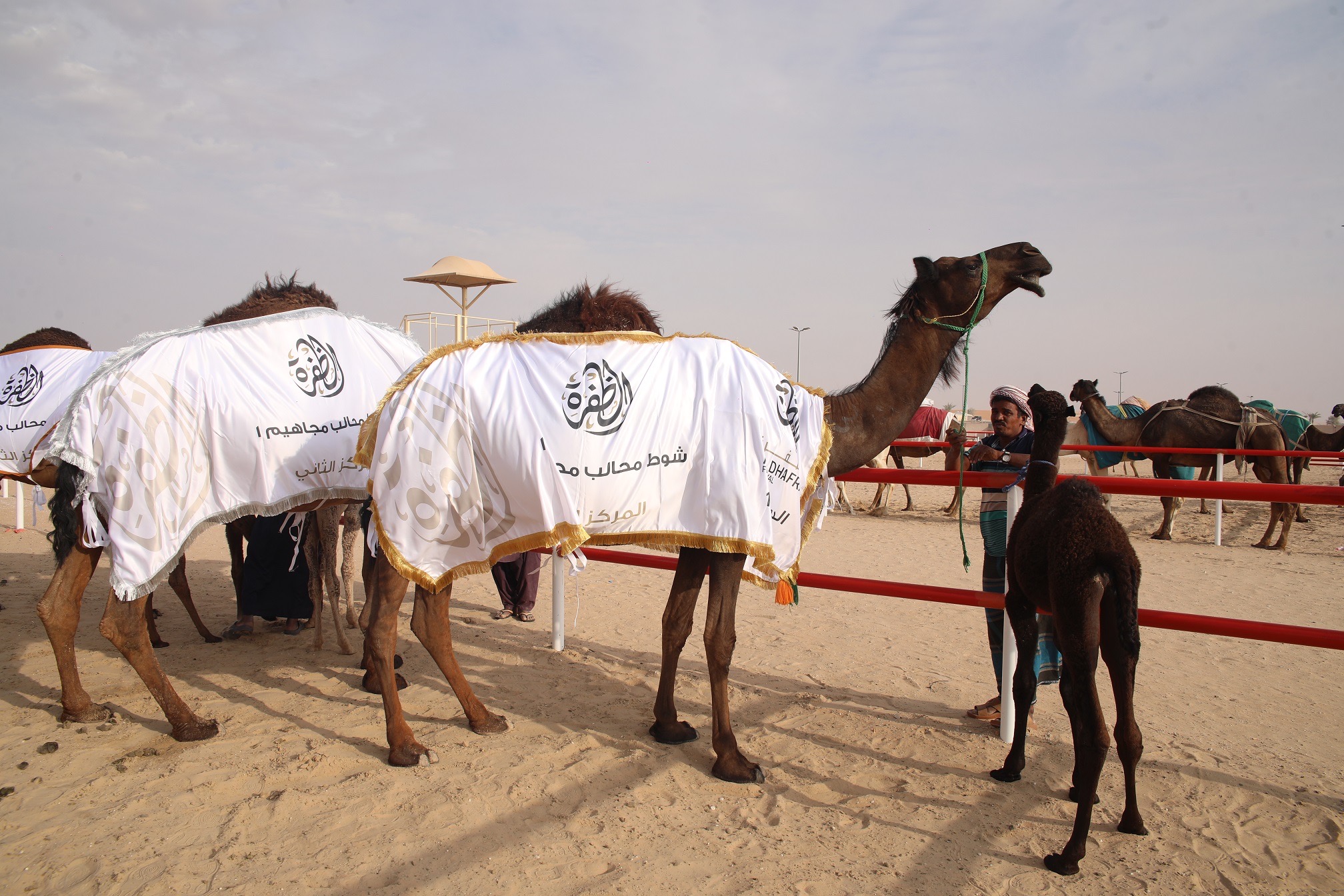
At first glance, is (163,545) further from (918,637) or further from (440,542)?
(918,637)

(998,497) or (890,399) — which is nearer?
(890,399)

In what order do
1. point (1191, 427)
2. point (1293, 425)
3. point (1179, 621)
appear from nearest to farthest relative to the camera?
point (1179, 621) → point (1191, 427) → point (1293, 425)

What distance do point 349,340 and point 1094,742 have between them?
4.28 m

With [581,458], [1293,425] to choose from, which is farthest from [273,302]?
[1293,425]

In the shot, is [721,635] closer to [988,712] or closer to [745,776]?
[745,776]

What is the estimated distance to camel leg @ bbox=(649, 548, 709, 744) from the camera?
3.69 metres

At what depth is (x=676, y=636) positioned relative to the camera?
3.76 m

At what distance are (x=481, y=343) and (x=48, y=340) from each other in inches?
185

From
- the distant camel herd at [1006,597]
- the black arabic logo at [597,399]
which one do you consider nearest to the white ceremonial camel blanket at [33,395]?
the distant camel herd at [1006,597]

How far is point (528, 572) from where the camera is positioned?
6.20 metres

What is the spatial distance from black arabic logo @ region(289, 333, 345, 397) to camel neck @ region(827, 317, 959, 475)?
2.84m

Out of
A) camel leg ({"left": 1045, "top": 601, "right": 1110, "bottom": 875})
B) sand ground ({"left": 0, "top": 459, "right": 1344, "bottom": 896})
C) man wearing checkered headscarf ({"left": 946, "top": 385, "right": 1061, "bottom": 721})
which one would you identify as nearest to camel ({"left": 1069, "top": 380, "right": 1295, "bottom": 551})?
sand ground ({"left": 0, "top": 459, "right": 1344, "bottom": 896})

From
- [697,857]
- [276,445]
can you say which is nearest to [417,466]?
[276,445]

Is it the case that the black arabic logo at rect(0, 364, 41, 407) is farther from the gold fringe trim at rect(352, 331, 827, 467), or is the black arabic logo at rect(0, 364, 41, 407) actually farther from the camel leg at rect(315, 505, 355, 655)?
the gold fringe trim at rect(352, 331, 827, 467)
